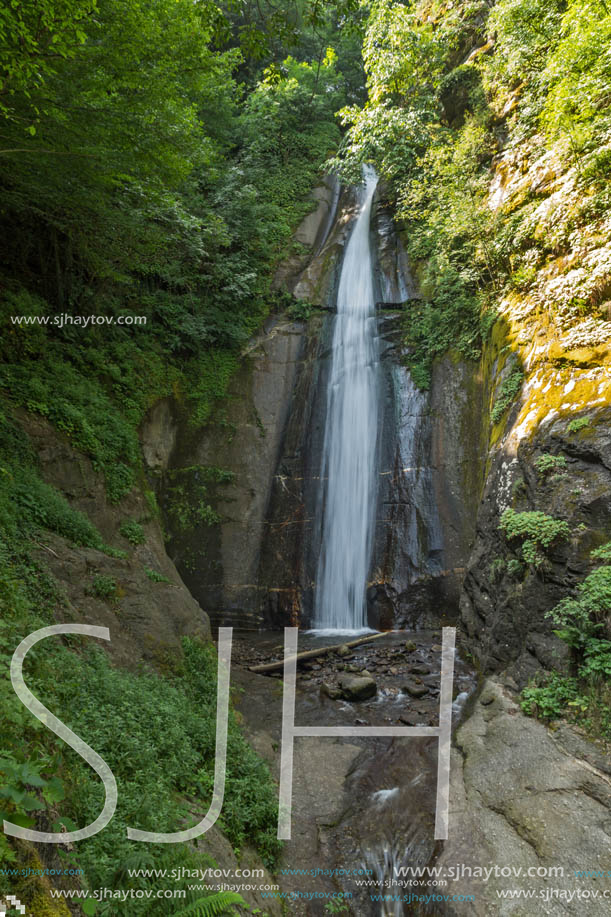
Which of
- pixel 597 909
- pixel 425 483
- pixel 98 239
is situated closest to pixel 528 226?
pixel 425 483

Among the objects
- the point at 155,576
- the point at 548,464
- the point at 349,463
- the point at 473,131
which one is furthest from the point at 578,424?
the point at 473,131

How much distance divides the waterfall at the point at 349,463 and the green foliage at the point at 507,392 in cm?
376

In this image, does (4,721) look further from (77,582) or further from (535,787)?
(535,787)

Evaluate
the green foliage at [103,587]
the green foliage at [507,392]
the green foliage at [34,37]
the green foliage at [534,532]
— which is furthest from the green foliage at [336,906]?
the green foliage at [34,37]

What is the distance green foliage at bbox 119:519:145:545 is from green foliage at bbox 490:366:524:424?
6.73m

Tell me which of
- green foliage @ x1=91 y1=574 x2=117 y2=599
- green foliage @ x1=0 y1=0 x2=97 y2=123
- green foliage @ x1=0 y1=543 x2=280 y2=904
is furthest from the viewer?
green foliage @ x1=91 y1=574 x2=117 y2=599

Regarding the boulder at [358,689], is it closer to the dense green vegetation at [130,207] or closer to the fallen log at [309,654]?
the fallen log at [309,654]

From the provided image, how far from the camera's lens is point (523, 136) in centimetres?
995

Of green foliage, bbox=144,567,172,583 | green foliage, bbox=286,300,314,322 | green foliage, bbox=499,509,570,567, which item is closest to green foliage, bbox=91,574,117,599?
green foliage, bbox=144,567,172,583

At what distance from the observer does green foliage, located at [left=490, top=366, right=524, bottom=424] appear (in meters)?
8.33

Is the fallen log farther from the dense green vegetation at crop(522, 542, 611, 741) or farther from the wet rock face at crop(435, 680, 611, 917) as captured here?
the dense green vegetation at crop(522, 542, 611, 741)

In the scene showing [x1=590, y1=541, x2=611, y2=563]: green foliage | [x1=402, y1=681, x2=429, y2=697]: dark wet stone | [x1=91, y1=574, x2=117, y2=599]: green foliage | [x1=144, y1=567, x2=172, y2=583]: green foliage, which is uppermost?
[x1=590, y1=541, x2=611, y2=563]: green foliage

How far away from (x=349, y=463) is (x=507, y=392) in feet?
15.1

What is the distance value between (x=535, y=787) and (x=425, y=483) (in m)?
7.30
